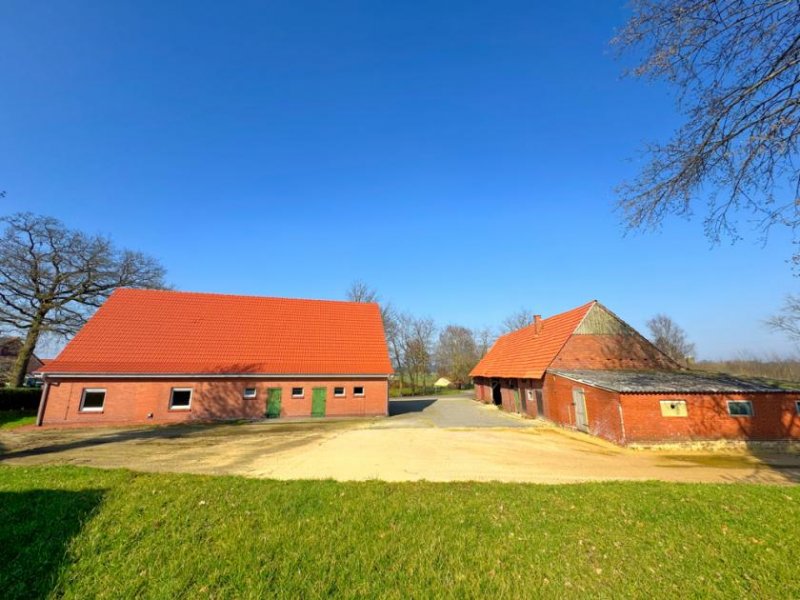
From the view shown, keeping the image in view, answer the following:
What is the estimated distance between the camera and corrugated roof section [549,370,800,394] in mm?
16188

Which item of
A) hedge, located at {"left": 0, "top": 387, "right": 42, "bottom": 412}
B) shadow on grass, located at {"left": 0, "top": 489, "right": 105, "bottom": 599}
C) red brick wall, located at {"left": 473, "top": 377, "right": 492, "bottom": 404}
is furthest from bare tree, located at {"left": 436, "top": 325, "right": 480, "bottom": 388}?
shadow on grass, located at {"left": 0, "top": 489, "right": 105, "bottom": 599}

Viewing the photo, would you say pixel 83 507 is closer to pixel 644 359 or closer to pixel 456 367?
pixel 644 359

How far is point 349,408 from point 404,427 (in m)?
5.27

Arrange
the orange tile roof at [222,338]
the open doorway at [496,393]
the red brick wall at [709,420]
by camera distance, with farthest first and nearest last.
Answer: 1. the open doorway at [496,393]
2. the orange tile roof at [222,338]
3. the red brick wall at [709,420]

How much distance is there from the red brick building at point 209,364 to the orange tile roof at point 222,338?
6 centimetres

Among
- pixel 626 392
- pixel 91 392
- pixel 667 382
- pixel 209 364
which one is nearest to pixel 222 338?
pixel 209 364

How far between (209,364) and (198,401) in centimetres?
226

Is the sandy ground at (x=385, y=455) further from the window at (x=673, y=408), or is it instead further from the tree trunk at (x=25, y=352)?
the tree trunk at (x=25, y=352)

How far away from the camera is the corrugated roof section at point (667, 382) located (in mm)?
16188

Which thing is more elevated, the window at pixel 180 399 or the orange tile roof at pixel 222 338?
the orange tile roof at pixel 222 338

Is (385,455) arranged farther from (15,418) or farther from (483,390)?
(483,390)

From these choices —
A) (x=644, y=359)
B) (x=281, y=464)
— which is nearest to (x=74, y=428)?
(x=281, y=464)

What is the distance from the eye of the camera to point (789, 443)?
52.6ft

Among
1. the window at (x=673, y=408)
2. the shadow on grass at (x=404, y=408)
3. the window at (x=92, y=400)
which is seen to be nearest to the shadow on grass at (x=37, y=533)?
the window at (x=92, y=400)
